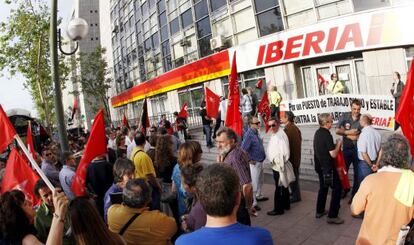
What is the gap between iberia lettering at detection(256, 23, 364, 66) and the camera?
43.9 feet

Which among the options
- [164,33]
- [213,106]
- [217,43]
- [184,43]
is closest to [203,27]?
[184,43]

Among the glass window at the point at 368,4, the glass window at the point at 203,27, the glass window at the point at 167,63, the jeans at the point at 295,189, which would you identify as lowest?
the jeans at the point at 295,189

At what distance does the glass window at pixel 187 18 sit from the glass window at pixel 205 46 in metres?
1.86

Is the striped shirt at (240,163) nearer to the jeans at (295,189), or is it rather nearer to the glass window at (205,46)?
the jeans at (295,189)

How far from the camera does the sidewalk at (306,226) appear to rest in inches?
206

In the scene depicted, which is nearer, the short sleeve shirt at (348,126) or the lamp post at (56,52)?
the short sleeve shirt at (348,126)

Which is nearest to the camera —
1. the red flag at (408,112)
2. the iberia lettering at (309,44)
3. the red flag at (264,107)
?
the red flag at (408,112)

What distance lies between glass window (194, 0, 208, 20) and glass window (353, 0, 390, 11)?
973 centimetres

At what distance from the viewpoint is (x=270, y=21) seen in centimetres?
1706

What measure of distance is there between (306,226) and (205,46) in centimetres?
1744

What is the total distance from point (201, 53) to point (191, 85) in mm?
2445

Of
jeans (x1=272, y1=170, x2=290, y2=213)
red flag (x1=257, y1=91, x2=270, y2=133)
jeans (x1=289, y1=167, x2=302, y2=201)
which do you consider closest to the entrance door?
red flag (x1=257, y1=91, x2=270, y2=133)

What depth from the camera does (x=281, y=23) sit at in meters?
16.5

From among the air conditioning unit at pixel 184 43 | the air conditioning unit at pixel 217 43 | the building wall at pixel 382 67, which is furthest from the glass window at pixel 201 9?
the building wall at pixel 382 67
